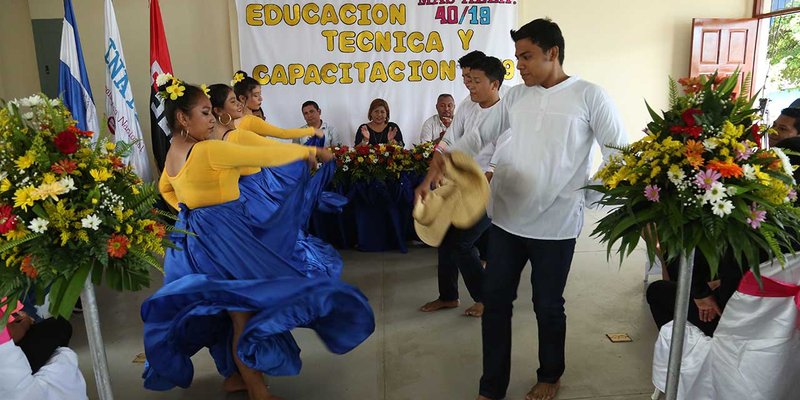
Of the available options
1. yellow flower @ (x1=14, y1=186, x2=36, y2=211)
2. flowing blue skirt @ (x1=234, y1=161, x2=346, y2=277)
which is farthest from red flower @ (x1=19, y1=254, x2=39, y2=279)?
flowing blue skirt @ (x1=234, y1=161, x2=346, y2=277)

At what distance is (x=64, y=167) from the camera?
1423mm

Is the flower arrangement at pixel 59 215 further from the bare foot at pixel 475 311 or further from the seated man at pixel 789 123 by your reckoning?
the seated man at pixel 789 123

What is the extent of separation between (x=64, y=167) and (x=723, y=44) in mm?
7129

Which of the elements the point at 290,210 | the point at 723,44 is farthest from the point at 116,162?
the point at 723,44

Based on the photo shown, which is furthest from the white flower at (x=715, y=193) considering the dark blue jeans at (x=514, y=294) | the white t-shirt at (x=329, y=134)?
the white t-shirt at (x=329, y=134)

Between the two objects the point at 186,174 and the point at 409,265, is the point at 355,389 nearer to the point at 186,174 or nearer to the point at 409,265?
the point at 186,174

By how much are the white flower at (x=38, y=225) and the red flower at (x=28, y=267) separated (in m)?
0.09

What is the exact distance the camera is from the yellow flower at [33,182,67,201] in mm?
1364

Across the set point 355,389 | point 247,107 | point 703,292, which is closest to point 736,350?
Answer: point 703,292

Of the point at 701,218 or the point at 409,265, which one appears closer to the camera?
the point at 701,218

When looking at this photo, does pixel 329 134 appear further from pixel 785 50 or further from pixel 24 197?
pixel 785 50

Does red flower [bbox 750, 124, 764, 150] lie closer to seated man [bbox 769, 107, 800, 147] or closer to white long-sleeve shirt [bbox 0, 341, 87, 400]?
seated man [bbox 769, 107, 800, 147]

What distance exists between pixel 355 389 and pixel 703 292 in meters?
1.57

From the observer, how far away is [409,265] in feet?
14.3
